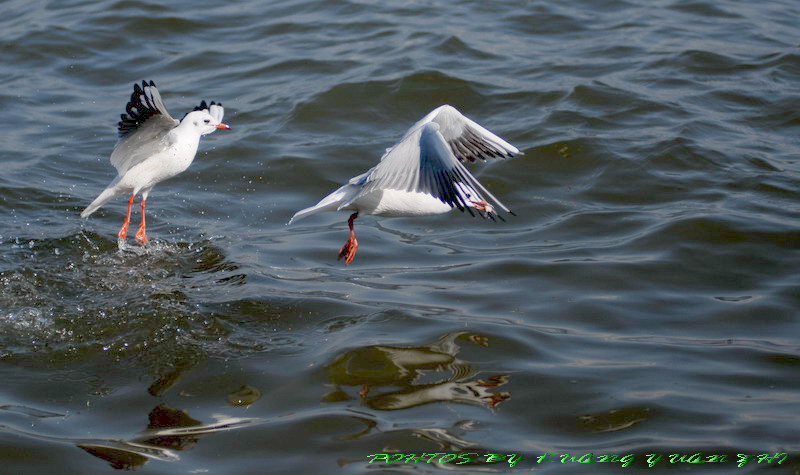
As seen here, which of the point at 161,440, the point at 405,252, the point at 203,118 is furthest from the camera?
the point at 405,252

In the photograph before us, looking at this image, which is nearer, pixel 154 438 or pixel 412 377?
pixel 154 438

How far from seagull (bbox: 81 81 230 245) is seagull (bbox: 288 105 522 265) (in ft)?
3.98

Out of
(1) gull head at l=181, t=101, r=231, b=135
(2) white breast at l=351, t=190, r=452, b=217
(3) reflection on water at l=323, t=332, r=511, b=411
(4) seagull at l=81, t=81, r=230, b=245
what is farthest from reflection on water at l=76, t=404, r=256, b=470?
(1) gull head at l=181, t=101, r=231, b=135

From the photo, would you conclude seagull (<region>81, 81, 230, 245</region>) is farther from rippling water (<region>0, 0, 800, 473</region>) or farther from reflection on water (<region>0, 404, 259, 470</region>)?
reflection on water (<region>0, 404, 259, 470</region>)

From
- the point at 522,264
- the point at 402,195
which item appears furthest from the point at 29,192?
the point at 522,264

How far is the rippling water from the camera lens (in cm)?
508

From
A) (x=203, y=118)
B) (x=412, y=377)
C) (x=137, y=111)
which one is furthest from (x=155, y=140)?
(x=412, y=377)

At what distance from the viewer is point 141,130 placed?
7.29 meters

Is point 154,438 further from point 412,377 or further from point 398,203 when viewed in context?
point 398,203

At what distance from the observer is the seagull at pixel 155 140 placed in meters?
7.19

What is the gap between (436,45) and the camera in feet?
39.8

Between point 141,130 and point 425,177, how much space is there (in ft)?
8.08

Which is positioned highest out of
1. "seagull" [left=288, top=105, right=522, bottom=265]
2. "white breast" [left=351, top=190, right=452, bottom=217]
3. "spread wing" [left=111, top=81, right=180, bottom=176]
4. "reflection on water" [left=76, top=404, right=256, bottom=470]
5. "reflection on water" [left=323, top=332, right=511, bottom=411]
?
"spread wing" [left=111, top=81, right=180, bottom=176]

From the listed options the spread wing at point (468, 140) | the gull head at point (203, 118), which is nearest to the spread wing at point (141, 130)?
the gull head at point (203, 118)
